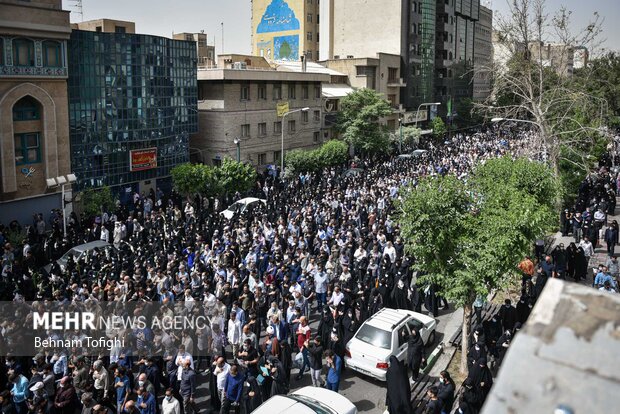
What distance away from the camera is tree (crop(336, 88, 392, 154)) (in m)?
44.1

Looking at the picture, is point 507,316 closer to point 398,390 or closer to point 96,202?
point 398,390

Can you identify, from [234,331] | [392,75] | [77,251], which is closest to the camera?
[234,331]

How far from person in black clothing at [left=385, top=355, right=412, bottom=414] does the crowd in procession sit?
0.02 m

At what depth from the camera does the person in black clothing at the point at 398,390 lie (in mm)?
9617

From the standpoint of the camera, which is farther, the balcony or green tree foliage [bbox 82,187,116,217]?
the balcony

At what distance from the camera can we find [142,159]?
30.6 m

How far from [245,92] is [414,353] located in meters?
28.9

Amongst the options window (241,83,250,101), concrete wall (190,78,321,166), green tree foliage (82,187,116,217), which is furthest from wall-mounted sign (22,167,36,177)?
window (241,83,250,101)

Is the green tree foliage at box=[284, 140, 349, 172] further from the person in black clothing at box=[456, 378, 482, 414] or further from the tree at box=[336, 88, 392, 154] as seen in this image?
the person in black clothing at box=[456, 378, 482, 414]

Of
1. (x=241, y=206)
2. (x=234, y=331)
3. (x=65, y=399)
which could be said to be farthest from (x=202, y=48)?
(x=65, y=399)

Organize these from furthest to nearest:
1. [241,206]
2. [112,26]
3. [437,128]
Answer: [437,128], [112,26], [241,206]

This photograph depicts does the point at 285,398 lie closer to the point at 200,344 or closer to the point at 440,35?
the point at 200,344

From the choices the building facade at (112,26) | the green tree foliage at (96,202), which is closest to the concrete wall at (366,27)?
the building facade at (112,26)

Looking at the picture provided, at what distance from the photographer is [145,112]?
100ft
